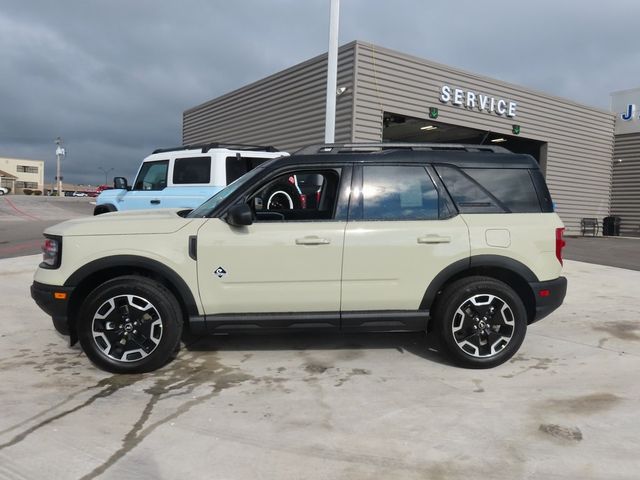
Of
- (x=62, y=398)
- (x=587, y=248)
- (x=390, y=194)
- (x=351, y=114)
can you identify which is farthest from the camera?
(x=587, y=248)

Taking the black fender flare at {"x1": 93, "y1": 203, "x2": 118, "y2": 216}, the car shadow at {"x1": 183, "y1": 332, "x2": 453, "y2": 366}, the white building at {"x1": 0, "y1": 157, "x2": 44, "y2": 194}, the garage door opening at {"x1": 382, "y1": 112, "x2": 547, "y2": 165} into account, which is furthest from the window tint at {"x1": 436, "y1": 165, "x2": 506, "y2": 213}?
the white building at {"x1": 0, "y1": 157, "x2": 44, "y2": 194}

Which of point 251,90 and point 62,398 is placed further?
point 251,90

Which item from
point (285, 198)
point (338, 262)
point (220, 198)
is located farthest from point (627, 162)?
point (220, 198)

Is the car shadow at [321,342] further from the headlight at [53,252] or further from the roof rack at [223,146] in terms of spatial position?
the roof rack at [223,146]

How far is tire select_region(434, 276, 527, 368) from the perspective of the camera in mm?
4090

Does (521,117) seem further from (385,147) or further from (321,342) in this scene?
(321,342)

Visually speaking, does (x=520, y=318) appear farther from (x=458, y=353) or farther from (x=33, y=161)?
(x=33, y=161)

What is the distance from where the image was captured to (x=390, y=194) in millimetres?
4160

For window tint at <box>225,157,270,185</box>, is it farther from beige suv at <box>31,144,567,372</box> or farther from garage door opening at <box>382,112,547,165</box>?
garage door opening at <box>382,112,547,165</box>

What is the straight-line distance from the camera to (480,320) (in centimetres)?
412

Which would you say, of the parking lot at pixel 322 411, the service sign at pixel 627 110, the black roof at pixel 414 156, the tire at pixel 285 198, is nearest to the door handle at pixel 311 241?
the black roof at pixel 414 156

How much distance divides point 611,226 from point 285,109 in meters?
14.7

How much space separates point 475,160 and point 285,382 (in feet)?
8.00

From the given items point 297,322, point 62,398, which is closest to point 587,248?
point 297,322
